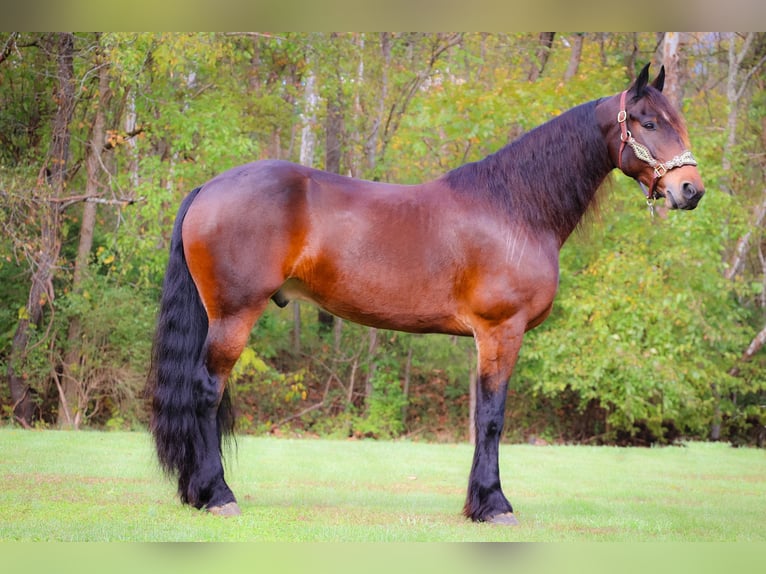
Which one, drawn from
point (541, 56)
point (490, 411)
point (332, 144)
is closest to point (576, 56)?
point (541, 56)

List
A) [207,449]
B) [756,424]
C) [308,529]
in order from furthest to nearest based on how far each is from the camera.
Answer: [756,424] < [207,449] < [308,529]

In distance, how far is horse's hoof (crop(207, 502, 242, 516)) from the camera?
4426 millimetres

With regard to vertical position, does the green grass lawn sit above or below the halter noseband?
below

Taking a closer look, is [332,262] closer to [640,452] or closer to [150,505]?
[150,505]

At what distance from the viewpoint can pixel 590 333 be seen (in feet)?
38.7

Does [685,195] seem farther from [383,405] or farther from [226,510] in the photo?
[383,405]

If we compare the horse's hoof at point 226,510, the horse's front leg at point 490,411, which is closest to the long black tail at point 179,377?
the horse's hoof at point 226,510

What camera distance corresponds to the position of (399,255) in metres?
4.61

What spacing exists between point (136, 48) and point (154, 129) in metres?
1.41

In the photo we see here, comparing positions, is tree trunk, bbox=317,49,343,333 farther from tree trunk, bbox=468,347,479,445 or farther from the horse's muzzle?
the horse's muzzle

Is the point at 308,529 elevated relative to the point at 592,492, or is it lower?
elevated

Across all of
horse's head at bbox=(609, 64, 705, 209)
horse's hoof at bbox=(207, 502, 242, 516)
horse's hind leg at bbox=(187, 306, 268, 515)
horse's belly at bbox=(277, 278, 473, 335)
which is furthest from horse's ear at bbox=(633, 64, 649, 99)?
horse's hoof at bbox=(207, 502, 242, 516)

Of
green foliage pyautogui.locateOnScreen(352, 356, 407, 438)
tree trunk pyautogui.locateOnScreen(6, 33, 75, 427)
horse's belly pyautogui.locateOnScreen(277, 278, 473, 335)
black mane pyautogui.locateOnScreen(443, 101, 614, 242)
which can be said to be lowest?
green foliage pyautogui.locateOnScreen(352, 356, 407, 438)

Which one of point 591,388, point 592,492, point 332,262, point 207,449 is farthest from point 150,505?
point 591,388
